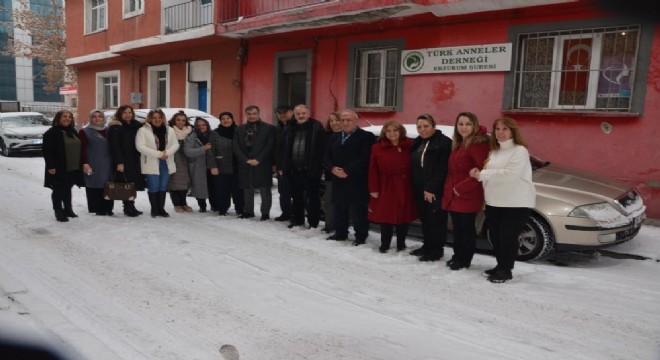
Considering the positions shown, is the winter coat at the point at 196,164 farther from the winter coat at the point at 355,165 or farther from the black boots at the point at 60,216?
the winter coat at the point at 355,165

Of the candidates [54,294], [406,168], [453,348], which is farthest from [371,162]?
[54,294]

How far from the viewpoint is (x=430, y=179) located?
524 centimetres

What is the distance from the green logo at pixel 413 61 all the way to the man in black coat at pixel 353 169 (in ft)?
15.5

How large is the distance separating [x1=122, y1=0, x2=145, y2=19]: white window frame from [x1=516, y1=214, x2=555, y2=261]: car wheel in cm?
1542

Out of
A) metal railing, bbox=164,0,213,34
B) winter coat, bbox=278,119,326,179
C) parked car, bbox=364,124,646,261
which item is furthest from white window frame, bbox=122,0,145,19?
parked car, bbox=364,124,646,261

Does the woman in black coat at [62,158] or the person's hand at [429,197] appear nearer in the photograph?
the person's hand at [429,197]

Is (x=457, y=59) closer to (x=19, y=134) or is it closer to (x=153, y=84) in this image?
(x=153, y=84)

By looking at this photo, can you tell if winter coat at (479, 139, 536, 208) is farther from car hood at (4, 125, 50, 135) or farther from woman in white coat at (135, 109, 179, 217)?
car hood at (4, 125, 50, 135)

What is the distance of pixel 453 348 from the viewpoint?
11.1ft

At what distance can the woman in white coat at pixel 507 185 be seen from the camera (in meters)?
4.54

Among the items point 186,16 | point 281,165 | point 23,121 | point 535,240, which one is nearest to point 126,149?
point 281,165

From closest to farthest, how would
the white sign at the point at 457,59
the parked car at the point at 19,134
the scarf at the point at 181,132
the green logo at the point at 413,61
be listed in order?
the scarf at the point at 181,132 < the white sign at the point at 457,59 < the green logo at the point at 413,61 < the parked car at the point at 19,134

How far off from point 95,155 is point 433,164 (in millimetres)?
4752

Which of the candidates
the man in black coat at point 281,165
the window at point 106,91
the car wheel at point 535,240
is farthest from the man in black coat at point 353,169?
the window at point 106,91
